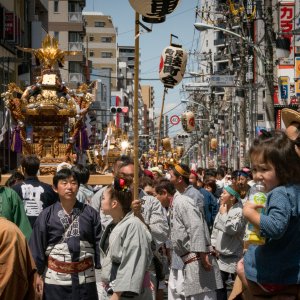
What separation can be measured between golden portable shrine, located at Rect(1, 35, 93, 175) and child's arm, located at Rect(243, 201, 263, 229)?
15542 mm

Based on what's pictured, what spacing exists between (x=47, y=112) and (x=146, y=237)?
1482cm

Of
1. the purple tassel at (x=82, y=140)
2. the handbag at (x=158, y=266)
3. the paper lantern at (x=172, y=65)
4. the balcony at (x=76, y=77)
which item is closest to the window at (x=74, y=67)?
the balcony at (x=76, y=77)

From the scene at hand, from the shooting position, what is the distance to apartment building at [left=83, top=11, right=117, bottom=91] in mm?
113375

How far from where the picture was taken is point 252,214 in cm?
428

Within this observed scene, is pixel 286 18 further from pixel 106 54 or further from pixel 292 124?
pixel 106 54

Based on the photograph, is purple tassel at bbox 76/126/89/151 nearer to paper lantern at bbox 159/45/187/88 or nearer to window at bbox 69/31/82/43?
paper lantern at bbox 159/45/187/88

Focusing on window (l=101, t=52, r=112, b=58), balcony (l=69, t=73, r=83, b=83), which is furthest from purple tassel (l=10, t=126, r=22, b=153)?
window (l=101, t=52, r=112, b=58)

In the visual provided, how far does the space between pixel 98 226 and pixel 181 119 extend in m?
41.7

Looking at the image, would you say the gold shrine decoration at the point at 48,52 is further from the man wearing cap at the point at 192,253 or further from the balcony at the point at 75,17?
the balcony at the point at 75,17

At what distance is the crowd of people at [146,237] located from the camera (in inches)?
166

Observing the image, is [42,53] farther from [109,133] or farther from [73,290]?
[73,290]

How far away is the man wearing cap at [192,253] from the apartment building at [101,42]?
105263 millimetres

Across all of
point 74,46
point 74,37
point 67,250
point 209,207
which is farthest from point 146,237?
point 74,37

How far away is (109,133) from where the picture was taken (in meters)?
30.7
